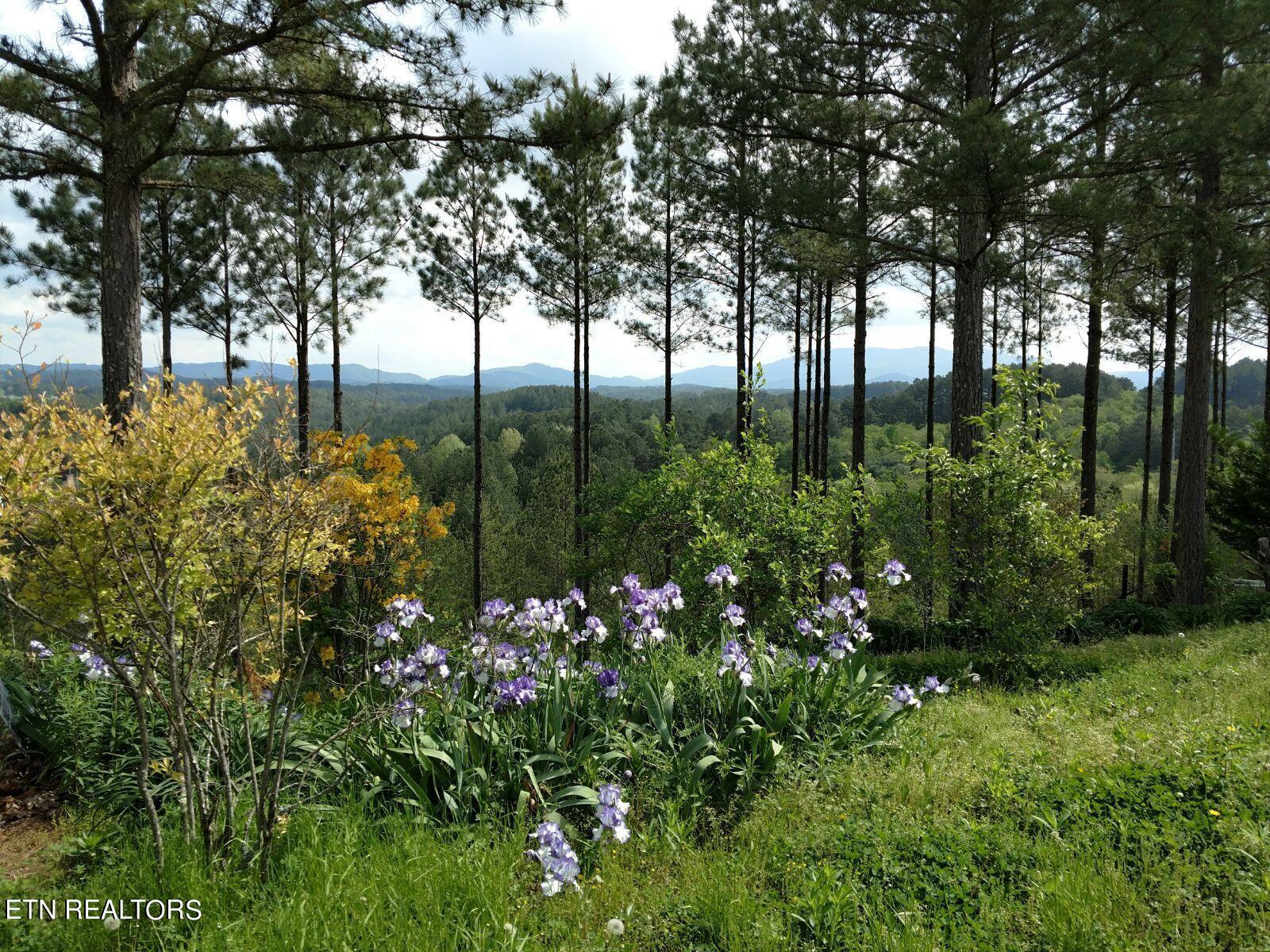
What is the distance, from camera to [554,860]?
2.40 meters

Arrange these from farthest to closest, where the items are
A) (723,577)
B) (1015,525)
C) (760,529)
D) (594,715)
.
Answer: (760,529) < (1015,525) < (723,577) < (594,715)

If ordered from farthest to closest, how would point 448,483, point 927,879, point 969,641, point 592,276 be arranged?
point 448,483 < point 592,276 < point 969,641 < point 927,879

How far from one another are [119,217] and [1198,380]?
13086 millimetres

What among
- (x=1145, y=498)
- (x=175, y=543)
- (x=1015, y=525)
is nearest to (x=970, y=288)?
(x=1015, y=525)

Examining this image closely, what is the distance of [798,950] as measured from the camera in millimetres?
2281

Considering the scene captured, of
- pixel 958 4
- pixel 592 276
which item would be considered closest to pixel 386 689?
pixel 958 4

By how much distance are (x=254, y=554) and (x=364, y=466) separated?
6.52 m

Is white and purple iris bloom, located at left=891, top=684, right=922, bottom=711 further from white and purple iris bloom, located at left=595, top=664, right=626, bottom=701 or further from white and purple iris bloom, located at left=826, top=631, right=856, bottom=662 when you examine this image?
white and purple iris bloom, located at left=595, top=664, right=626, bottom=701

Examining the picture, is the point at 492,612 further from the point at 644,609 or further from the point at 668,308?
the point at 668,308

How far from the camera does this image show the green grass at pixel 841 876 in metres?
2.28

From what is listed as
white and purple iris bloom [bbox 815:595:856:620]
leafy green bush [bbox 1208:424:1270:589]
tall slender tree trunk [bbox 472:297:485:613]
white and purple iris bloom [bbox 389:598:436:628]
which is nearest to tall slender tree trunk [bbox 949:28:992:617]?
white and purple iris bloom [bbox 815:595:856:620]

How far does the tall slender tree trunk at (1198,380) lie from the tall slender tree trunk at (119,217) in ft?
38.1

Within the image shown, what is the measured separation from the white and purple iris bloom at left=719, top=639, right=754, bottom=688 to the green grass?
585mm

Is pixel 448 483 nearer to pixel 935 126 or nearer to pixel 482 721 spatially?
pixel 935 126
